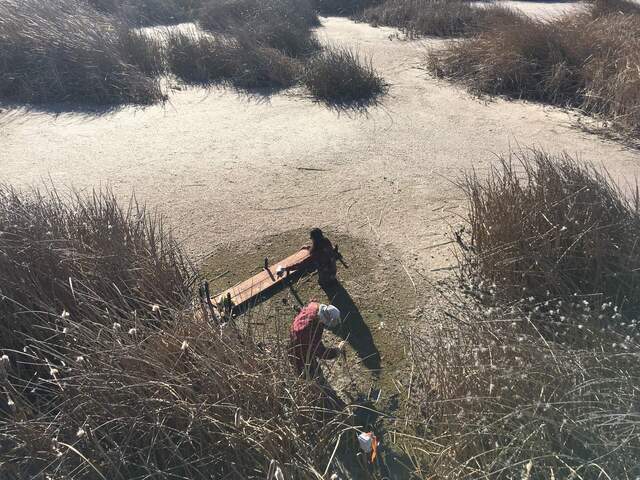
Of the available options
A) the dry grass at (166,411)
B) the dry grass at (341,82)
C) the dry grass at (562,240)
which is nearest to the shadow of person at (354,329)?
the dry grass at (166,411)

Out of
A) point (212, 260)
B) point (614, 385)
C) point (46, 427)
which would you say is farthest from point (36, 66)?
point (614, 385)

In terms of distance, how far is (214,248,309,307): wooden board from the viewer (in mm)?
3807

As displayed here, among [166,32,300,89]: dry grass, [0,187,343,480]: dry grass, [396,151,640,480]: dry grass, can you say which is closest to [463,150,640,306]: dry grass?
[396,151,640,480]: dry grass

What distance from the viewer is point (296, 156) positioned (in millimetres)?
6090

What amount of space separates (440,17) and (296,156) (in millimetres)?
6173

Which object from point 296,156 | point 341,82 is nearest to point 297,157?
point 296,156

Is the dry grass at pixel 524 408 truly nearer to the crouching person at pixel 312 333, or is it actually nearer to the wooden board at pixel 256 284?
the crouching person at pixel 312 333

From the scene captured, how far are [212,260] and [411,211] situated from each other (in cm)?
183

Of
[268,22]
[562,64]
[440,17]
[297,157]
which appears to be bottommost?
[297,157]

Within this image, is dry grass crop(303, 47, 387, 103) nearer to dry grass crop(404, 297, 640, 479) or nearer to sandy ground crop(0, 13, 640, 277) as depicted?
sandy ground crop(0, 13, 640, 277)

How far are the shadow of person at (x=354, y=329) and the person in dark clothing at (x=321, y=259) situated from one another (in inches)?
4.2

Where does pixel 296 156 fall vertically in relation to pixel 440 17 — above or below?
below

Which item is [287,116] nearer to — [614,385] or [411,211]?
[411,211]

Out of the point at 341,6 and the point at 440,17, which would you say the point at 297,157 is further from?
the point at 341,6
